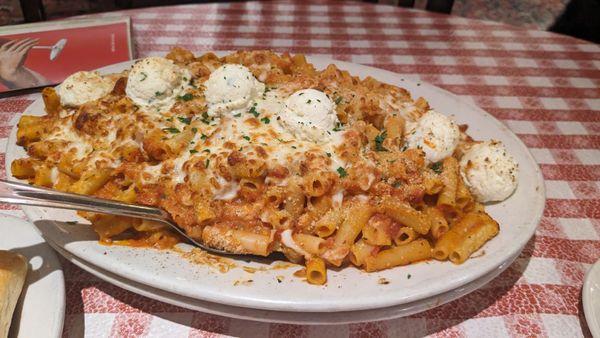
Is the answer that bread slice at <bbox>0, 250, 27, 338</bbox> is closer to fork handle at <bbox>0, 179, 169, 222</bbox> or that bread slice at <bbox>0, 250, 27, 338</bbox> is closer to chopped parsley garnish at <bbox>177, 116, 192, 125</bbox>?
fork handle at <bbox>0, 179, 169, 222</bbox>

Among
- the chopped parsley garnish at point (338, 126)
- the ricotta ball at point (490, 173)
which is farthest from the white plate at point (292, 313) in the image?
the chopped parsley garnish at point (338, 126)

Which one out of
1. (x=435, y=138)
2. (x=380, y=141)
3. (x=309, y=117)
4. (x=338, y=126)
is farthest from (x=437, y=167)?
(x=309, y=117)

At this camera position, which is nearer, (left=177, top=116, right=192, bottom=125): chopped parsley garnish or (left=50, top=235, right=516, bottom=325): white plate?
(left=50, top=235, right=516, bottom=325): white plate

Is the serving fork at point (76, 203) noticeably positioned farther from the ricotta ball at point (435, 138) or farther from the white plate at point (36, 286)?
the ricotta ball at point (435, 138)

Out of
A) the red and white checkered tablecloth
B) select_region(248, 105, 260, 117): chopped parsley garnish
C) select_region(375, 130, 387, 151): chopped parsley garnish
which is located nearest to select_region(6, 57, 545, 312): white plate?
the red and white checkered tablecloth

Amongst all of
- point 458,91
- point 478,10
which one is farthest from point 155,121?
point 478,10

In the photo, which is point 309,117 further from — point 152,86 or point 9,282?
point 9,282
